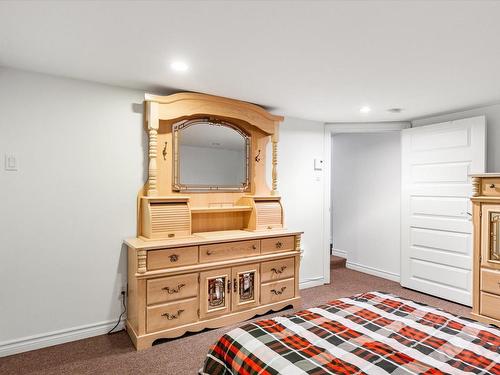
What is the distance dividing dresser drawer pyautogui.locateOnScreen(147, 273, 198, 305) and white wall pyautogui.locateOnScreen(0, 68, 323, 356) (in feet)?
1.63

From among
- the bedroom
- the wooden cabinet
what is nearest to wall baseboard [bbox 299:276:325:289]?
the bedroom

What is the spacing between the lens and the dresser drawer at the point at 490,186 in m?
2.99

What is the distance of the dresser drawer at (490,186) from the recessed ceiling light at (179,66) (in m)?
2.93

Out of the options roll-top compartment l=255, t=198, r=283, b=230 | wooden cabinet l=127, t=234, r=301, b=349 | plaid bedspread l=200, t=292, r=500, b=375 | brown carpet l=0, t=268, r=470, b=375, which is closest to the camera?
plaid bedspread l=200, t=292, r=500, b=375

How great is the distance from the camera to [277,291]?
3373mm

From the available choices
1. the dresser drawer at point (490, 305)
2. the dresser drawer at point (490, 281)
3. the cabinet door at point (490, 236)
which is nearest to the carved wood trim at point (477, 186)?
the cabinet door at point (490, 236)

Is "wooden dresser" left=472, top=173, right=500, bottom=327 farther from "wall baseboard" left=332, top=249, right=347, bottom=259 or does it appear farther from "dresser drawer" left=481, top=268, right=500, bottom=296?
"wall baseboard" left=332, top=249, right=347, bottom=259

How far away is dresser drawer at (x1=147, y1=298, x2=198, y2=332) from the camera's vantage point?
104 inches

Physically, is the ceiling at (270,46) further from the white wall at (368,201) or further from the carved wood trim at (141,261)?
the white wall at (368,201)

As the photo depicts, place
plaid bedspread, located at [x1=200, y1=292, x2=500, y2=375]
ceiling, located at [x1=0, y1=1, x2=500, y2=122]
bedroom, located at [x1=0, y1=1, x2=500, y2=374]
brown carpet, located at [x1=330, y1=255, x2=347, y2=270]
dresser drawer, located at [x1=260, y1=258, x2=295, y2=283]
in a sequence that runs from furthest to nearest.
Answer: brown carpet, located at [x1=330, y1=255, x2=347, y2=270]
dresser drawer, located at [x1=260, y1=258, x2=295, y2=283]
bedroom, located at [x1=0, y1=1, x2=500, y2=374]
ceiling, located at [x1=0, y1=1, x2=500, y2=122]
plaid bedspread, located at [x1=200, y1=292, x2=500, y2=375]

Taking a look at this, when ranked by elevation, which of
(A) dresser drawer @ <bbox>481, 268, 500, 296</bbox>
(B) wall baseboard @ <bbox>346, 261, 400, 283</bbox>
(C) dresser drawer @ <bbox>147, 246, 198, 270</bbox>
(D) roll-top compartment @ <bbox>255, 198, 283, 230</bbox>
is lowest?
(B) wall baseboard @ <bbox>346, 261, 400, 283</bbox>

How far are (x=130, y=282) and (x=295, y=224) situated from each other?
213cm

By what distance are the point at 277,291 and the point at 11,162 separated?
2.64 m

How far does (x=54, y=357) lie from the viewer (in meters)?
2.47
